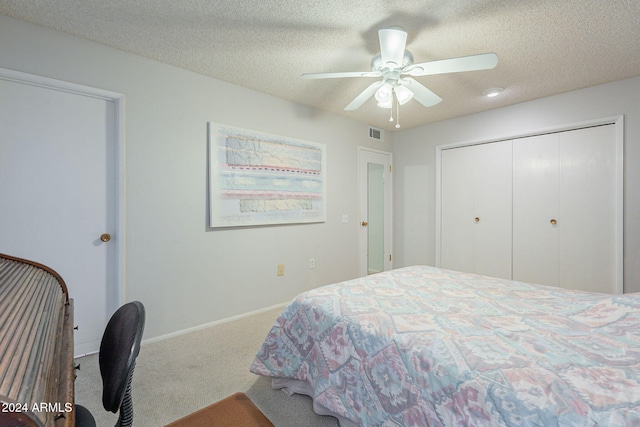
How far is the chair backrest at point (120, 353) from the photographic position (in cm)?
82

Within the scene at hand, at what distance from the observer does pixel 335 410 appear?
1.35m

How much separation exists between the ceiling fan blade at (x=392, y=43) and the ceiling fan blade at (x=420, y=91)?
0.20m

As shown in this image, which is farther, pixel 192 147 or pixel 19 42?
pixel 192 147

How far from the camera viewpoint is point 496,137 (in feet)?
11.1

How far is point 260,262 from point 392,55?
225 centimetres

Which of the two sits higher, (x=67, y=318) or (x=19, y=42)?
(x=19, y=42)

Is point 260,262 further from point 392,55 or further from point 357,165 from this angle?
point 392,55

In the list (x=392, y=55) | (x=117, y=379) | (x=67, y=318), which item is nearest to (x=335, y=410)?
(x=117, y=379)

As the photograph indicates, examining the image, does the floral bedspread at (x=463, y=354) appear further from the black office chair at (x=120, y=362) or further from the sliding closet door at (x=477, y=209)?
the sliding closet door at (x=477, y=209)

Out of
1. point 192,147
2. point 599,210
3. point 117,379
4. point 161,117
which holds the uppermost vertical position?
point 161,117

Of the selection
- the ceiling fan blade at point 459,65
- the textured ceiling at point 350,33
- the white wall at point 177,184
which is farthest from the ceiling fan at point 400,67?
the white wall at point 177,184

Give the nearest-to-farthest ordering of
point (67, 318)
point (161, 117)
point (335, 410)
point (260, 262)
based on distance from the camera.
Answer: point (67, 318) < point (335, 410) < point (161, 117) < point (260, 262)

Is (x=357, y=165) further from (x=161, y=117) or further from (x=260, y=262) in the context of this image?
(x=161, y=117)

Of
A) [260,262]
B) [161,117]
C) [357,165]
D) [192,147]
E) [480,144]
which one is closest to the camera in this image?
[161,117]
